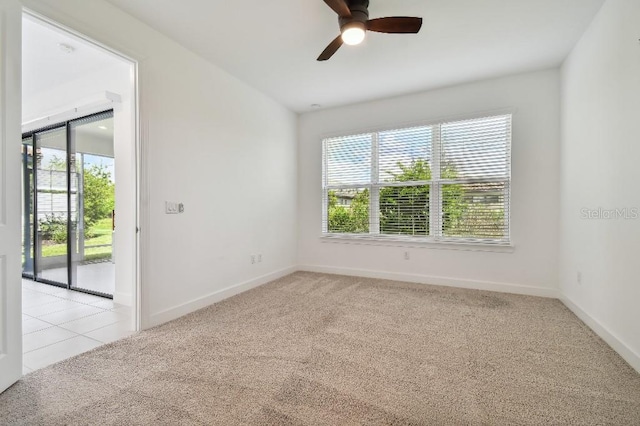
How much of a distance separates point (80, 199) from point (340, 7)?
3.99 metres

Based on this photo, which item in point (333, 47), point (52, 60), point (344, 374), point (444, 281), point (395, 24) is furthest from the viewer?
point (444, 281)

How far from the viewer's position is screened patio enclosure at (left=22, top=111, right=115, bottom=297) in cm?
394

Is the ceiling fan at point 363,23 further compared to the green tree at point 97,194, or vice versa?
the green tree at point 97,194

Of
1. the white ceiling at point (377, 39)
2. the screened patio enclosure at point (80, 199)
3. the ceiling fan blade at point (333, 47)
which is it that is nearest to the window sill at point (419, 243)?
the white ceiling at point (377, 39)

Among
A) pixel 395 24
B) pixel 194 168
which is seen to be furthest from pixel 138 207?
pixel 395 24

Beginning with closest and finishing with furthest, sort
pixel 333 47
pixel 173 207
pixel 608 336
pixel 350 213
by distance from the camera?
1. pixel 608 336
2. pixel 333 47
3. pixel 173 207
4. pixel 350 213

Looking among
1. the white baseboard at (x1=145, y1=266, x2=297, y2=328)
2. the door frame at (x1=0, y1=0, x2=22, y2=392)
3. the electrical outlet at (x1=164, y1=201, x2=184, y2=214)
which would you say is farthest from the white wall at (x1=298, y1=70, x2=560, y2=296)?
the door frame at (x1=0, y1=0, x2=22, y2=392)

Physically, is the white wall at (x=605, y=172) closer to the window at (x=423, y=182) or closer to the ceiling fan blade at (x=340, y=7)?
the window at (x=423, y=182)

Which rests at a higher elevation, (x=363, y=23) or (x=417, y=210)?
(x=363, y=23)

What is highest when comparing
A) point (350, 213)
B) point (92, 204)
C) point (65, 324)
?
point (92, 204)

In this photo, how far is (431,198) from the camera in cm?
430

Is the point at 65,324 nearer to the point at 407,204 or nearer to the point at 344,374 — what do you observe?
the point at 344,374

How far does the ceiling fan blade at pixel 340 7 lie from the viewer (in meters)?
2.01

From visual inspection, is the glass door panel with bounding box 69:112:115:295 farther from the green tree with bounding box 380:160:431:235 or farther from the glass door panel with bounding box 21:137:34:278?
the green tree with bounding box 380:160:431:235
